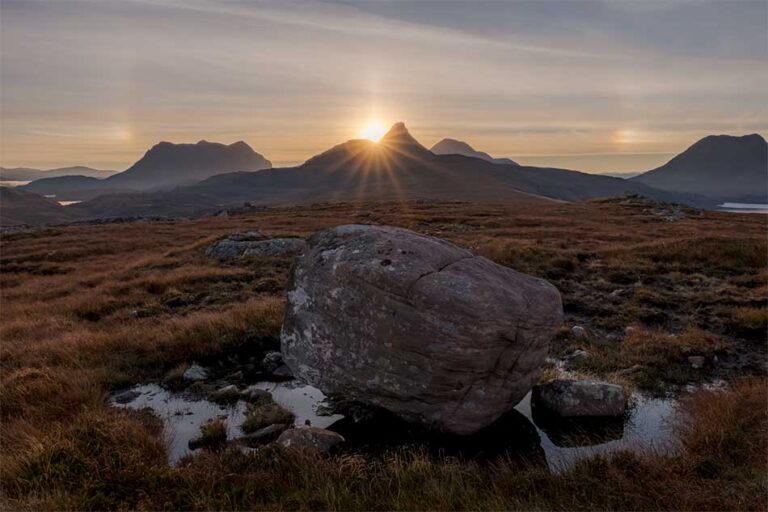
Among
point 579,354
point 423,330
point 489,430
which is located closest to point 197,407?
point 423,330

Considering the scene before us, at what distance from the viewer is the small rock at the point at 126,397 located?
10.6m

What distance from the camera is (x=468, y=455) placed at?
851 centimetres

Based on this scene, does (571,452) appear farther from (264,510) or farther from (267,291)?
(267,291)

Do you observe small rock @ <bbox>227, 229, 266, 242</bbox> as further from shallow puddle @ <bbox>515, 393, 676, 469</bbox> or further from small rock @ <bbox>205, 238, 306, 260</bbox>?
shallow puddle @ <bbox>515, 393, 676, 469</bbox>

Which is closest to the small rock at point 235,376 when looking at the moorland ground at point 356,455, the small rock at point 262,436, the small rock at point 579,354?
the moorland ground at point 356,455

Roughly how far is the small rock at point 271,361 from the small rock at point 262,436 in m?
3.17

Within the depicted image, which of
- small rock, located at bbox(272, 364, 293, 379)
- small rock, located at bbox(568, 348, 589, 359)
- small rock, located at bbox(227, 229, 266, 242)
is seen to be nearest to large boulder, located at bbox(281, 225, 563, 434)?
small rock, located at bbox(272, 364, 293, 379)

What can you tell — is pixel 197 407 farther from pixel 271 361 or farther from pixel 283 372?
pixel 271 361

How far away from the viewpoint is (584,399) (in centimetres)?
973

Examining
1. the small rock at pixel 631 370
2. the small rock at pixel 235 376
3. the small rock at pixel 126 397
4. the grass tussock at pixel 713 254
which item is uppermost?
the grass tussock at pixel 713 254

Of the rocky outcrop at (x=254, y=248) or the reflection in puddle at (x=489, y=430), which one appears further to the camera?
the rocky outcrop at (x=254, y=248)

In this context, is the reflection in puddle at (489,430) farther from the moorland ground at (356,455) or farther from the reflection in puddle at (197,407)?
the moorland ground at (356,455)

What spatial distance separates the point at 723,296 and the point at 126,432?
20.5m

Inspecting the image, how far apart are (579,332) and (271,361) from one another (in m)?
9.35
